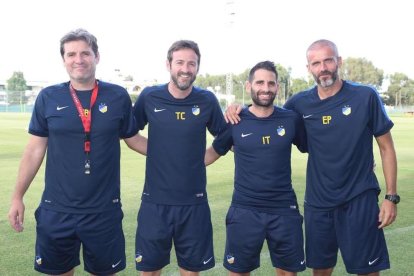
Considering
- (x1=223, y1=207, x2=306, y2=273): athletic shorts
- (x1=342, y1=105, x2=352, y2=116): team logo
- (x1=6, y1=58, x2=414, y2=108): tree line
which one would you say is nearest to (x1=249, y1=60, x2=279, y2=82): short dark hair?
(x1=342, y1=105, x2=352, y2=116): team logo

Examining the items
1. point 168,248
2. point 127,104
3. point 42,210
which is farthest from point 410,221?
point 42,210

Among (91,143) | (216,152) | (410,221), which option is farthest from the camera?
(410,221)

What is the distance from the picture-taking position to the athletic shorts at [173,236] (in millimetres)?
3781

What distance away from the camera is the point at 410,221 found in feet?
21.4

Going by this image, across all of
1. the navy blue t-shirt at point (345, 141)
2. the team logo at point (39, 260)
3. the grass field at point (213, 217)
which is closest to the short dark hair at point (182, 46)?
the navy blue t-shirt at point (345, 141)

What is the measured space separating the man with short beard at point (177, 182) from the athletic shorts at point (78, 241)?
0.30 metres

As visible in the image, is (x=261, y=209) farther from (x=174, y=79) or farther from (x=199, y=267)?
(x=174, y=79)

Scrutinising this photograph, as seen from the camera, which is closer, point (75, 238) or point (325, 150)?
point (75, 238)

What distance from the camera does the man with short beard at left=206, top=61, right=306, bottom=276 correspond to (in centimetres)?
377

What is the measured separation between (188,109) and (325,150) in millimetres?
1120

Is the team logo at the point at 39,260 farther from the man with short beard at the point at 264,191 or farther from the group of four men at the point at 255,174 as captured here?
the man with short beard at the point at 264,191

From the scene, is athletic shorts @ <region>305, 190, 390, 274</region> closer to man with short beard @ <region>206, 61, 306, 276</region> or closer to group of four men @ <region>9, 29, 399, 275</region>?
group of four men @ <region>9, 29, 399, 275</region>

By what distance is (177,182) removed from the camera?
3785 millimetres

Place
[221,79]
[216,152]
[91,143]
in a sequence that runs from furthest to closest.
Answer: [221,79] < [216,152] < [91,143]
